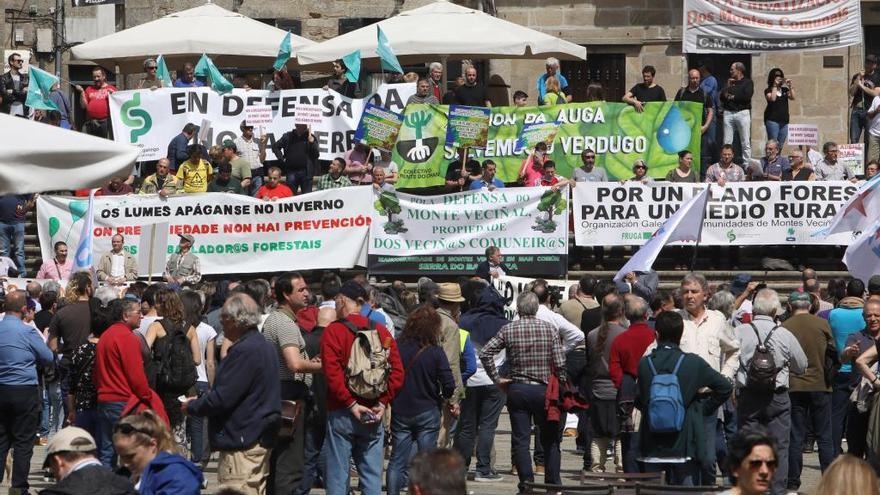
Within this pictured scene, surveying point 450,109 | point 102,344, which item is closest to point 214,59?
point 450,109

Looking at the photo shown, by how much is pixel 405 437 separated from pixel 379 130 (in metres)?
11.7

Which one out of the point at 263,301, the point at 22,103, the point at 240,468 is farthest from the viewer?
the point at 22,103

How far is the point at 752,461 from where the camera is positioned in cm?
822

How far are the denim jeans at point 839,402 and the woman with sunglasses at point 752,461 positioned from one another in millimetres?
6923

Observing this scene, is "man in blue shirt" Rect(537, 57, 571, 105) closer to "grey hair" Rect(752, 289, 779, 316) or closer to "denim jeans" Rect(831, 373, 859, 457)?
"denim jeans" Rect(831, 373, 859, 457)

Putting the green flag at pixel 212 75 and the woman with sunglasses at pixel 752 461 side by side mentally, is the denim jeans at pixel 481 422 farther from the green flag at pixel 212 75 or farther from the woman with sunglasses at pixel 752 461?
the green flag at pixel 212 75

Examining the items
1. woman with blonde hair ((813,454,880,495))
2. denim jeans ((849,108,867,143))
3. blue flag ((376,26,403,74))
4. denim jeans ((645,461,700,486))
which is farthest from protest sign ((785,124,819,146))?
woman with blonde hair ((813,454,880,495))

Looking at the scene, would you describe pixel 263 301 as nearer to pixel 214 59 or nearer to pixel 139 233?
pixel 139 233

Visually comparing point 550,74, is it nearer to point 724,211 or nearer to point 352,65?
point 352,65

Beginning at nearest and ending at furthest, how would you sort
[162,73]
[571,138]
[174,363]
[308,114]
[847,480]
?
[847,480] → [174,363] → [571,138] → [308,114] → [162,73]

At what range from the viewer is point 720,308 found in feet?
45.7

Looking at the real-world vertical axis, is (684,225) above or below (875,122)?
below

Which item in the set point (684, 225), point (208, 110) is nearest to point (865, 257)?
point (684, 225)

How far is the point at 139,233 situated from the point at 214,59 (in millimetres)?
5773
